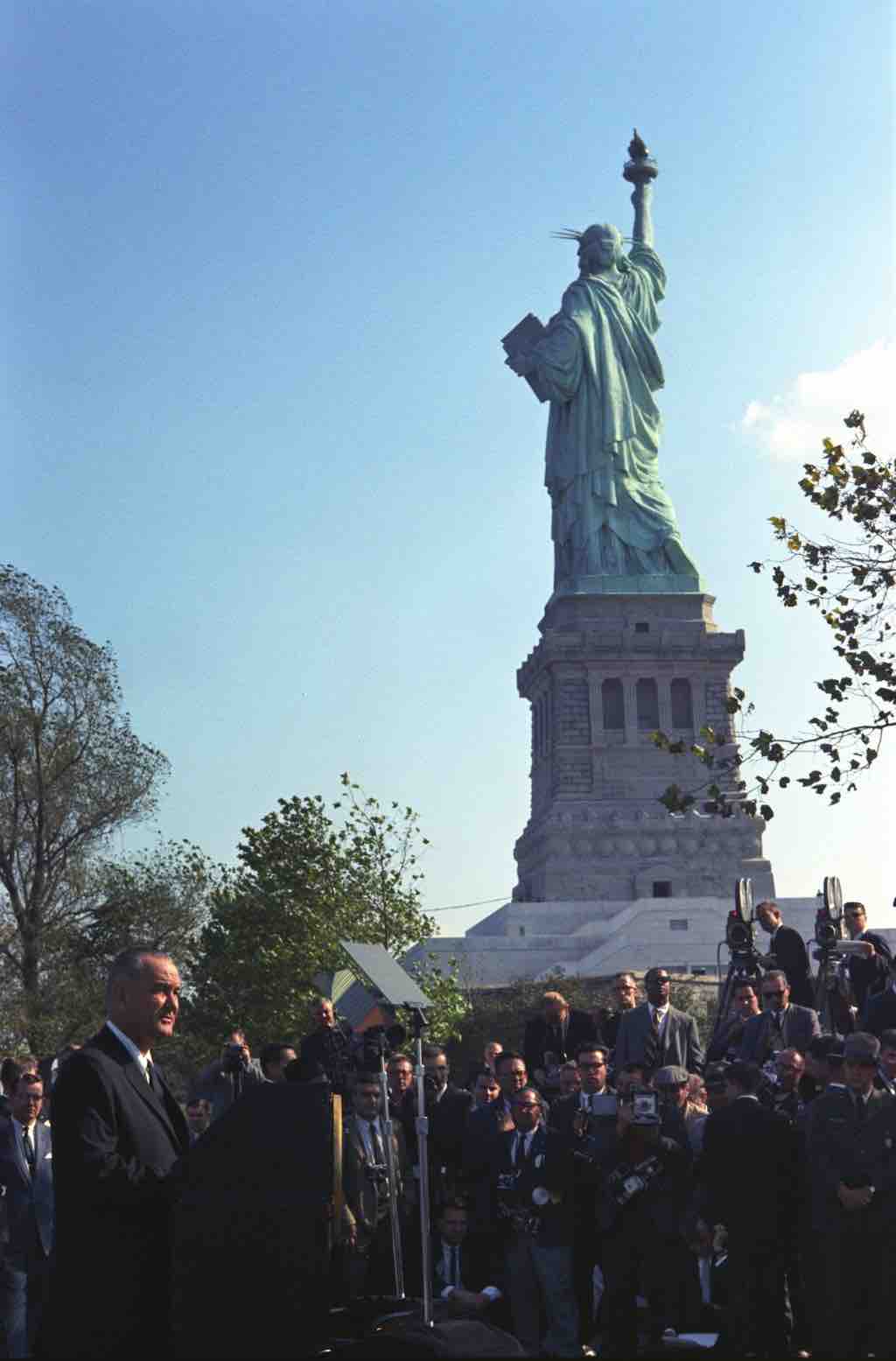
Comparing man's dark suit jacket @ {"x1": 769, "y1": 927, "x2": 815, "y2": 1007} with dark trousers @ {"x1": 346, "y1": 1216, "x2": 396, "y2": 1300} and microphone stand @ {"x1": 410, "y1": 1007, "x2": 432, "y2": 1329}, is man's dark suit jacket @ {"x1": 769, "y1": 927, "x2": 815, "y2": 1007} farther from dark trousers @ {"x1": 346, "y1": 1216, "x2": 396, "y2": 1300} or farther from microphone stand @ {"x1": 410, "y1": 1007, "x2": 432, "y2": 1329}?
microphone stand @ {"x1": 410, "y1": 1007, "x2": 432, "y2": 1329}

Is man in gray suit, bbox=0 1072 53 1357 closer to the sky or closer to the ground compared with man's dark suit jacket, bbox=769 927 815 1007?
closer to the ground

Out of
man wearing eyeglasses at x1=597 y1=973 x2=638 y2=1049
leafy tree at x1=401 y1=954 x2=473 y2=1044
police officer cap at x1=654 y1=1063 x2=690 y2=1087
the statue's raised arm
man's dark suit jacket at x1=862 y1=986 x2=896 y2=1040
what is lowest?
police officer cap at x1=654 y1=1063 x2=690 y2=1087

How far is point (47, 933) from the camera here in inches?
1634

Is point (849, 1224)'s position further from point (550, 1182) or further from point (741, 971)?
point (741, 971)

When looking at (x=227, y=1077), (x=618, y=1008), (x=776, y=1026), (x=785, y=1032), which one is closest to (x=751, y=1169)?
(x=785, y=1032)

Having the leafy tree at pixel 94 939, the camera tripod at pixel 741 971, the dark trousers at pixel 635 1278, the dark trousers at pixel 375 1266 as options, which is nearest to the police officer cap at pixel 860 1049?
the dark trousers at pixel 635 1278

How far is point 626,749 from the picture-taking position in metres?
75.5

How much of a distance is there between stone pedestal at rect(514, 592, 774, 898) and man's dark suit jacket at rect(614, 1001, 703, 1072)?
54435 millimetres

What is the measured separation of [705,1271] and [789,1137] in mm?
3624

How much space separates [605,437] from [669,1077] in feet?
214

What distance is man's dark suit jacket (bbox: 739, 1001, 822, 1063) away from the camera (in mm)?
14820

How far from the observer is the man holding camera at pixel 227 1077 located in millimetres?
15750

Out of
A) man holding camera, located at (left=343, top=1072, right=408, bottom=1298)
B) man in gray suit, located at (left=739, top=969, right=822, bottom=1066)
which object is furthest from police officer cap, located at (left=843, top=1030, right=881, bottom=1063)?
man holding camera, located at (left=343, top=1072, right=408, bottom=1298)

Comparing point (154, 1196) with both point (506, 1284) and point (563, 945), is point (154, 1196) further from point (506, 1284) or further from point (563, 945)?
point (563, 945)
